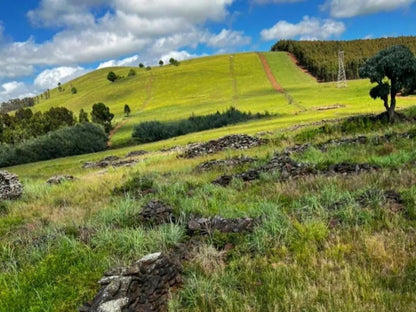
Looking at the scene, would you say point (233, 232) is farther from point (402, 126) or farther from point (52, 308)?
point (402, 126)

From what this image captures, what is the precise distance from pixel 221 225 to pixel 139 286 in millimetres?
2882

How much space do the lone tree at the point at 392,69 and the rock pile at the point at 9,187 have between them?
20708mm

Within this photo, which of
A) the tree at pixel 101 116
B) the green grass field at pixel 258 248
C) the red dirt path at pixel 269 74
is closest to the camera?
the green grass field at pixel 258 248

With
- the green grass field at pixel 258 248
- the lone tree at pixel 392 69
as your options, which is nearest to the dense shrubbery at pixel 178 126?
the lone tree at pixel 392 69

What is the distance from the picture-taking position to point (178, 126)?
66.9 m

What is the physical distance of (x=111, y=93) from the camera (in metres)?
148

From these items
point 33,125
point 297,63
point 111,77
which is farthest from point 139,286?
point 111,77

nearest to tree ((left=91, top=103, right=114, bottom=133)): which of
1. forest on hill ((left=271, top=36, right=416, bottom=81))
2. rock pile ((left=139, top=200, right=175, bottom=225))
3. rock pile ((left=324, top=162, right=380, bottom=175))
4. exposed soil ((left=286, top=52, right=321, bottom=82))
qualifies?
rock pile ((left=324, top=162, right=380, bottom=175))

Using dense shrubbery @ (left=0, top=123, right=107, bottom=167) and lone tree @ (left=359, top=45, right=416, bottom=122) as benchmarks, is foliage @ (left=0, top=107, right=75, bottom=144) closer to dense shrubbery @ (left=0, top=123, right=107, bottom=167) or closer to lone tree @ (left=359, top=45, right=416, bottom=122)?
dense shrubbery @ (left=0, top=123, right=107, bottom=167)

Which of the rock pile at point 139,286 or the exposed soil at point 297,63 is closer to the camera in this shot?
the rock pile at point 139,286

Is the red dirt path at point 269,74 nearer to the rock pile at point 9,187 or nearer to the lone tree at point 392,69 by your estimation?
the lone tree at point 392,69

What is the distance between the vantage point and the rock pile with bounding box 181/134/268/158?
1049 inches

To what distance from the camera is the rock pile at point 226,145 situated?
26656 millimetres

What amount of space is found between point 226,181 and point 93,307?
8.97 m
